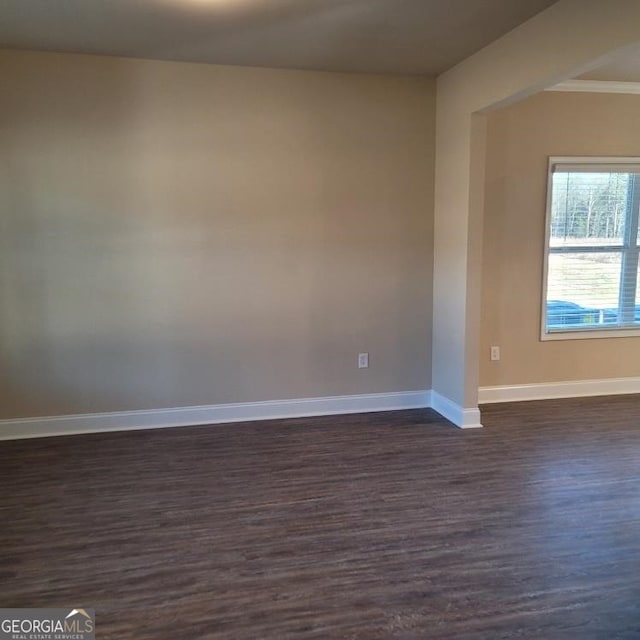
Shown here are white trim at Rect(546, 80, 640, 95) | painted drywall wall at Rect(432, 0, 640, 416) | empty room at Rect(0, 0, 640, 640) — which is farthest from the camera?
white trim at Rect(546, 80, 640, 95)

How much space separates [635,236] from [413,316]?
2.16 m

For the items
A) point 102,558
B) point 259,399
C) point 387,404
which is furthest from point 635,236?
point 102,558

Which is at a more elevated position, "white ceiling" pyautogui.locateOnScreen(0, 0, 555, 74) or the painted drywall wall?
"white ceiling" pyautogui.locateOnScreen(0, 0, 555, 74)

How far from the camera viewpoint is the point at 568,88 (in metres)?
4.37

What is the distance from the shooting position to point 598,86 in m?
4.40

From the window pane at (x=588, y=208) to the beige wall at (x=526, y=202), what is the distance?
17 cm

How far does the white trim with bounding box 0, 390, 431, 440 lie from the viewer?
3814 mm

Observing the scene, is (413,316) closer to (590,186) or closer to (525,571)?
(590,186)

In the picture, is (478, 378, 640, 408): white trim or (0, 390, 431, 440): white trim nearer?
(0, 390, 431, 440): white trim

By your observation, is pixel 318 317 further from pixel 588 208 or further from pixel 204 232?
pixel 588 208

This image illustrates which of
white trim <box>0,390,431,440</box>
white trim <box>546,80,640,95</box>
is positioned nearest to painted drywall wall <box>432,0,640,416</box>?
white trim <box>0,390,431,440</box>

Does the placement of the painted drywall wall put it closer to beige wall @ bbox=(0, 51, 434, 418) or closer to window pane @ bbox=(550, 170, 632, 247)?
beige wall @ bbox=(0, 51, 434, 418)

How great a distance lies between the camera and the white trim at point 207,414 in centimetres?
381

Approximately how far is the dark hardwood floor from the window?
1.10 metres
